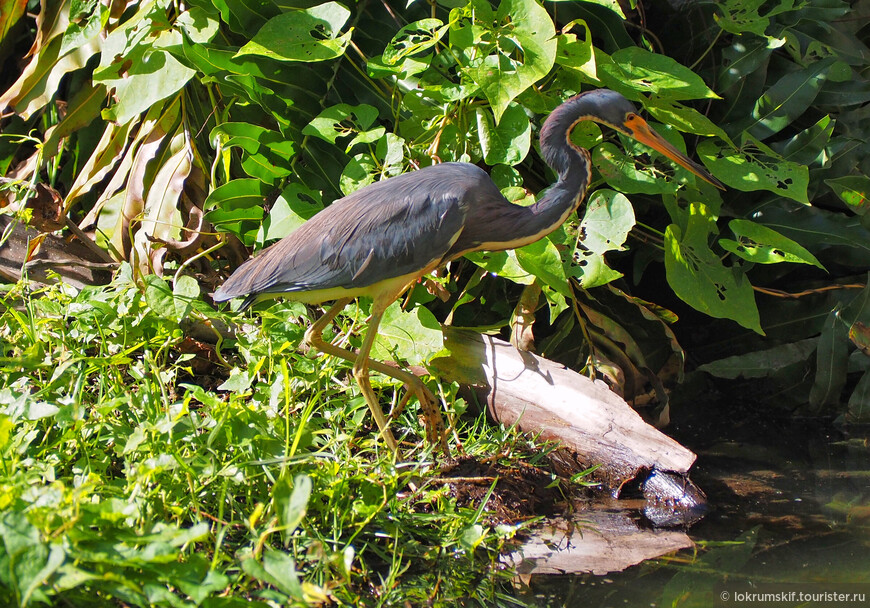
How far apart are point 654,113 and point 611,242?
0.70 m

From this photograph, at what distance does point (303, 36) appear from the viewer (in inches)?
143

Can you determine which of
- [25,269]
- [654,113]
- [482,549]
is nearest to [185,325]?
[25,269]

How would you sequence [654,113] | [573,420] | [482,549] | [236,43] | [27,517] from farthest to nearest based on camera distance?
1. [236,43]
2. [654,113]
3. [573,420]
4. [482,549]
5. [27,517]

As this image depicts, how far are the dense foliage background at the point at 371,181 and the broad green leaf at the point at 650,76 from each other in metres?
0.01

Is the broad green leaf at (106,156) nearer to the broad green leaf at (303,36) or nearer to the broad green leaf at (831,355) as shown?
the broad green leaf at (303,36)

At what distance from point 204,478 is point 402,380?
106 centimetres

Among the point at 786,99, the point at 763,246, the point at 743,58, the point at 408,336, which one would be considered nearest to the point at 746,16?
the point at 743,58

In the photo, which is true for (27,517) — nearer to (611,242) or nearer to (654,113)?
(611,242)

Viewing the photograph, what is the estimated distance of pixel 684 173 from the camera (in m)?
3.82

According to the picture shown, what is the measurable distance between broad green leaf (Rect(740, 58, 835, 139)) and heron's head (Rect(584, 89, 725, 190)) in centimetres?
76

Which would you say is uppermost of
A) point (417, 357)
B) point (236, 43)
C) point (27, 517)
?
point (236, 43)

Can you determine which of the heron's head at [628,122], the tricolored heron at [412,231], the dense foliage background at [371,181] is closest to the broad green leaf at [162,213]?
the dense foliage background at [371,181]

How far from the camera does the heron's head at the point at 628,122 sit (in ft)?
11.5

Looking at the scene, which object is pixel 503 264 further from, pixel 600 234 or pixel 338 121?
pixel 338 121
